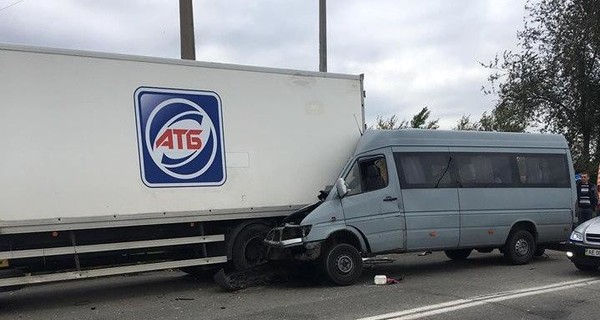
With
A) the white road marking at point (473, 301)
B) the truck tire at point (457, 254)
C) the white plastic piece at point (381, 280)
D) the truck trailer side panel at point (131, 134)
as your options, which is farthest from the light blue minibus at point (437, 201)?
the white road marking at point (473, 301)

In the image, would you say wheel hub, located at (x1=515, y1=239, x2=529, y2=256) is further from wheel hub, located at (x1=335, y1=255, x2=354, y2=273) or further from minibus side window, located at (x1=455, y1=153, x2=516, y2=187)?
wheel hub, located at (x1=335, y1=255, x2=354, y2=273)

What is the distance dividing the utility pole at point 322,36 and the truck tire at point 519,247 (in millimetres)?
6139

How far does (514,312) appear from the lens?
21.6 feet

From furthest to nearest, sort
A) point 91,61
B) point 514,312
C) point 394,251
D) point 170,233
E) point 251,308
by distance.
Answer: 1. point 394,251
2. point 170,233
3. point 91,61
4. point 251,308
5. point 514,312

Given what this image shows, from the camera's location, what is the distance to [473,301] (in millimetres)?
7277

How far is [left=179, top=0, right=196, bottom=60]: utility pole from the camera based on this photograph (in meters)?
11.4

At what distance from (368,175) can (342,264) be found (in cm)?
153

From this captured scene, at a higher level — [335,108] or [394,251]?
[335,108]

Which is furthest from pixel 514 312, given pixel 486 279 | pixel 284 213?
pixel 284 213

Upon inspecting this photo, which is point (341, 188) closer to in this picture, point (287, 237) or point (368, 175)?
point (368, 175)

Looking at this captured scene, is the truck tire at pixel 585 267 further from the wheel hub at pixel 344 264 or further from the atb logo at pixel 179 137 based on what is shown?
the atb logo at pixel 179 137

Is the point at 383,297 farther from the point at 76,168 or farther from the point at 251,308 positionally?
the point at 76,168

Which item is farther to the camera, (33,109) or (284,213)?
(284,213)

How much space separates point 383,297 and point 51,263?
15.3 ft
